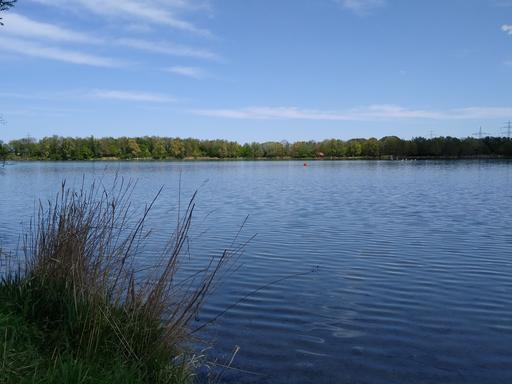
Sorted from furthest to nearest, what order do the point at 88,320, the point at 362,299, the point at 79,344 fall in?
the point at 362,299
the point at 88,320
the point at 79,344

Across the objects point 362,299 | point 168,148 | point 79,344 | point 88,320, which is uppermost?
point 168,148

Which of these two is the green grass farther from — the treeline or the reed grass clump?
the treeline

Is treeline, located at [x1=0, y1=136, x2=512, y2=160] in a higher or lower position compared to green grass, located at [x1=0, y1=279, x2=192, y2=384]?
higher

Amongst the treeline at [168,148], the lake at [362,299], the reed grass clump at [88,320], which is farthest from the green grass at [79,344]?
the treeline at [168,148]

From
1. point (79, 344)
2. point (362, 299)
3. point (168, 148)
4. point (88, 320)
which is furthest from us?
point (168, 148)

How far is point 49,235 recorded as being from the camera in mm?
6836

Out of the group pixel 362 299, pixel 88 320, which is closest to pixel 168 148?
pixel 362 299

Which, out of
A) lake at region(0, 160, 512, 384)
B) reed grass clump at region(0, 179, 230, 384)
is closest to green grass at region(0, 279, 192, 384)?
reed grass clump at region(0, 179, 230, 384)

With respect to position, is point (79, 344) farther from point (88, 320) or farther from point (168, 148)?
point (168, 148)

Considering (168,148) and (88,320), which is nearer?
(88,320)

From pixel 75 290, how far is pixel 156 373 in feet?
4.67

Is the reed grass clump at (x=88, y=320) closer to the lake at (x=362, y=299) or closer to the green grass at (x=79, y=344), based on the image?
the green grass at (x=79, y=344)

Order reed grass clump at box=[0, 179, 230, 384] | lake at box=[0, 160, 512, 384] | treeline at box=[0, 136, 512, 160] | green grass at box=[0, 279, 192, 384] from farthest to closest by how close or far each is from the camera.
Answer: treeline at box=[0, 136, 512, 160], lake at box=[0, 160, 512, 384], reed grass clump at box=[0, 179, 230, 384], green grass at box=[0, 279, 192, 384]

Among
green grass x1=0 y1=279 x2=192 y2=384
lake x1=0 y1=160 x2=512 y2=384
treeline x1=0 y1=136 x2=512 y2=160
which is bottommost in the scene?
lake x1=0 y1=160 x2=512 y2=384
